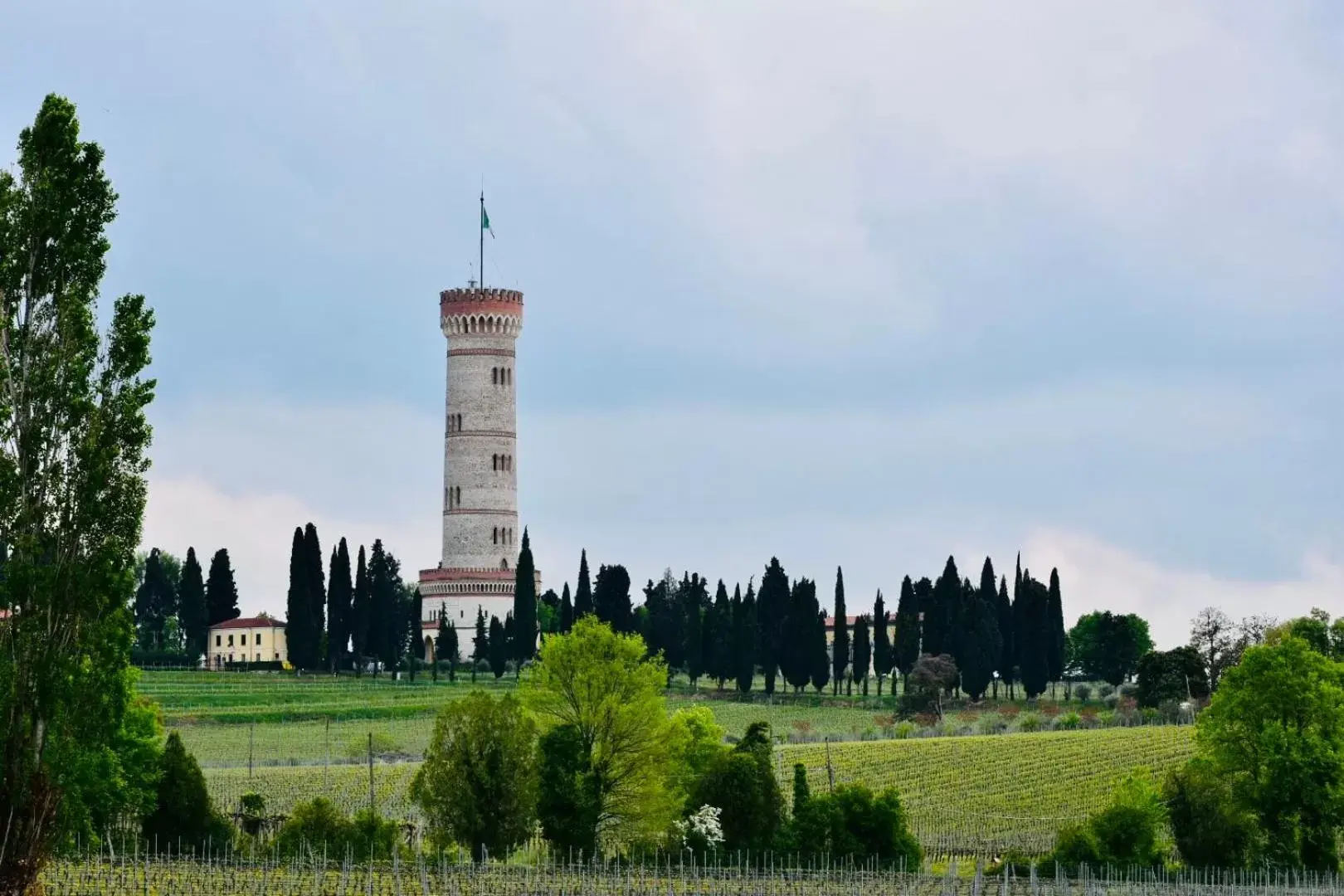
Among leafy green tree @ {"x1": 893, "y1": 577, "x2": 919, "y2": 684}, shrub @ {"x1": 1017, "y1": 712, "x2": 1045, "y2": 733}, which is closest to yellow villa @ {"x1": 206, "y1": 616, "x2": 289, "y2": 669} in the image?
leafy green tree @ {"x1": 893, "y1": 577, "x2": 919, "y2": 684}

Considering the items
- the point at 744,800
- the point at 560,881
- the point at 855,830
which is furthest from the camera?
the point at 744,800

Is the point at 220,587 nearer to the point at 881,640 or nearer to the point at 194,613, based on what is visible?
the point at 194,613

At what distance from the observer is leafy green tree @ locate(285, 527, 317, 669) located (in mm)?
131125

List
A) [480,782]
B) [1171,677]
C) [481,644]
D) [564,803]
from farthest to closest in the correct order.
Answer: [481,644] → [1171,677] → [564,803] → [480,782]

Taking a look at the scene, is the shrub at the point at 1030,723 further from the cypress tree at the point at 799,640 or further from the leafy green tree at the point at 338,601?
the leafy green tree at the point at 338,601

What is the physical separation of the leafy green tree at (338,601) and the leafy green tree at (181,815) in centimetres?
7500

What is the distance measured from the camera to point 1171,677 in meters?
116

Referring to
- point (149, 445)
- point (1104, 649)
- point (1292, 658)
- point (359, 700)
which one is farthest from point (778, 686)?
point (149, 445)

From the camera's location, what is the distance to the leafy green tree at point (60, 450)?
3566 cm

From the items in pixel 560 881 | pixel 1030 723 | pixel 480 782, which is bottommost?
pixel 560 881

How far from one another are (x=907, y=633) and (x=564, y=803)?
76.7m

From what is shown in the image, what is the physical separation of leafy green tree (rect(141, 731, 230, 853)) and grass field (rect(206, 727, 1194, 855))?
1222 centimetres

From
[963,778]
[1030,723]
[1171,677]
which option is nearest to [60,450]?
[963,778]

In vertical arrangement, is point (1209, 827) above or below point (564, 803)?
below
